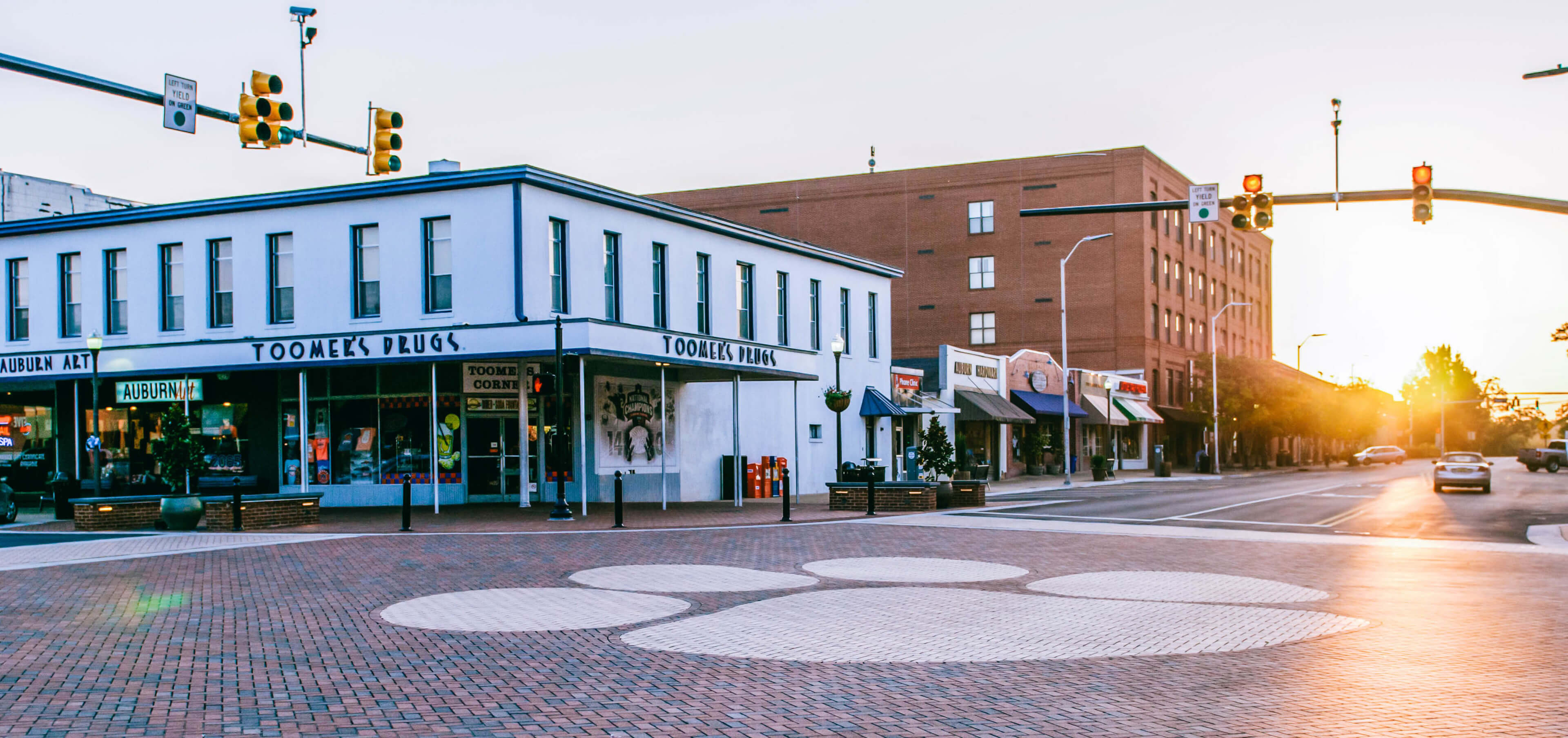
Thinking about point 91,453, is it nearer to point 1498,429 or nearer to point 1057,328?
point 1057,328

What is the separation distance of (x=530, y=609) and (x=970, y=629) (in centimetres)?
397

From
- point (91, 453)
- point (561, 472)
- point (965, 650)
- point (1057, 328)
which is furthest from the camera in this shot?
point (1057, 328)

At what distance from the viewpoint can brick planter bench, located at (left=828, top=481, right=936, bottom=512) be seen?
26594mm

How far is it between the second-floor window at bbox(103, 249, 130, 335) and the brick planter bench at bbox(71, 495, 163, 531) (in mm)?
8796

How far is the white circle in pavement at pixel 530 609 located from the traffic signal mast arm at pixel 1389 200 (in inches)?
370

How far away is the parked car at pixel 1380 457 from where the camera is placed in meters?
83.9

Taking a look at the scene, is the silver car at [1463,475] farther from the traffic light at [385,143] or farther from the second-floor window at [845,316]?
the traffic light at [385,143]

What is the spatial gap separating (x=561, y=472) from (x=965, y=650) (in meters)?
13.8

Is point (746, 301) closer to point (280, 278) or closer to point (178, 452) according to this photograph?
point (280, 278)

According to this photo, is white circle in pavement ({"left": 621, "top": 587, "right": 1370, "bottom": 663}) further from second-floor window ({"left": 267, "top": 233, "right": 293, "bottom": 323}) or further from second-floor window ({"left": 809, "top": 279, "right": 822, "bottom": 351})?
second-floor window ({"left": 809, "top": 279, "right": 822, "bottom": 351})

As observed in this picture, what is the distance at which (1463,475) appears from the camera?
3756cm

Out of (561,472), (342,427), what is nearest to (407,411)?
(342,427)

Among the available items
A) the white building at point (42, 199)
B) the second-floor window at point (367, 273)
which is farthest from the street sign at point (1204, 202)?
the white building at point (42, 199)

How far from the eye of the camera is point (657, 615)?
11.1 metres
